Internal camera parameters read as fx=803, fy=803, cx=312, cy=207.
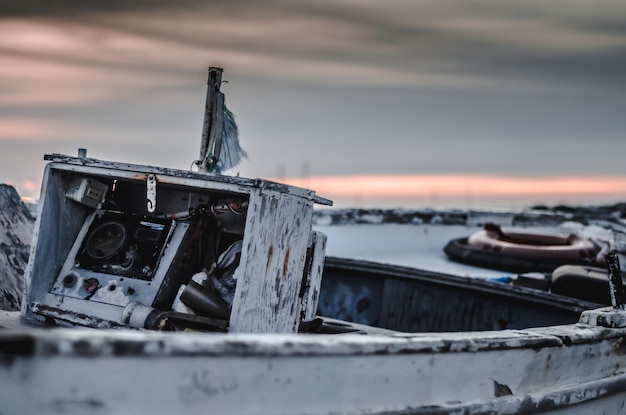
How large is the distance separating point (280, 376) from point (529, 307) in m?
3.40

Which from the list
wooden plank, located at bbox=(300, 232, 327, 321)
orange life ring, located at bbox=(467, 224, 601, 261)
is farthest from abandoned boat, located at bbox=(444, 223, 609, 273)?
wooden plank, located at bbox=(300, 232, 327, 321)

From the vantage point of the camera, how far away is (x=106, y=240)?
14.7 feet

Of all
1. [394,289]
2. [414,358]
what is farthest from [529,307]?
[414,358]

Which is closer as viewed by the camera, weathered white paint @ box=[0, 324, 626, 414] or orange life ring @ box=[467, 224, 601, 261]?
weathered white paint @ box=[0, 324, 626, 414]

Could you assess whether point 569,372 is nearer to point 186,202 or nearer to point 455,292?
point 186,202

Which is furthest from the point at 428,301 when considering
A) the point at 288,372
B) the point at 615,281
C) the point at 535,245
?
the point at 288,372

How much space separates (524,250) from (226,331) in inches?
214

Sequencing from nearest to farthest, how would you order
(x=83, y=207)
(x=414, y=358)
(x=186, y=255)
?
(x=414, y=358)
(x=186, y=255)
(x=83, y=207)

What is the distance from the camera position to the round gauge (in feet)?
14.5

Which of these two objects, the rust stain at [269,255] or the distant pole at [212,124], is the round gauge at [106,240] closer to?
the distant pole at [212,124]

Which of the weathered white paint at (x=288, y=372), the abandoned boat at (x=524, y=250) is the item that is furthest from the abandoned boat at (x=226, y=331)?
the abandoned boat at (x=524, y=250)

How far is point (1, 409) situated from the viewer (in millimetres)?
2371

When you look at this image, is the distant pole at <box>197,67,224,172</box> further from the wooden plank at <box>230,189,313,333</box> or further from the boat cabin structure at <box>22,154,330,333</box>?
the wooden plank at <box>230,189,313,333</box>

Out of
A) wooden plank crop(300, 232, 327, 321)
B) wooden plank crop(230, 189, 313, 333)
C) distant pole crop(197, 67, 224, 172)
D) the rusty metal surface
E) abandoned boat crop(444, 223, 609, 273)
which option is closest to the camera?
→ wooden plank crop(230, 189, 313, 333)
